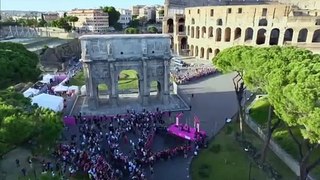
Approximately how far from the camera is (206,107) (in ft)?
107

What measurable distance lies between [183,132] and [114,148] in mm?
6115

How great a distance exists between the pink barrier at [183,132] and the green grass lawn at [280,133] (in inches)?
225

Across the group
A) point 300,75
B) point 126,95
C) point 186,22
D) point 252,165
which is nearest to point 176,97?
point 126,95

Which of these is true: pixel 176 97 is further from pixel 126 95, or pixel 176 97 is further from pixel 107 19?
pixel 107 19

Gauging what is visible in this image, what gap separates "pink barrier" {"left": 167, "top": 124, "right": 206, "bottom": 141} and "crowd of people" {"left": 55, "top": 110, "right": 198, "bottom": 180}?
2.29 ft

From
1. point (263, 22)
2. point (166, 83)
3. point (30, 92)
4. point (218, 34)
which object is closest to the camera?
point (166, 83)

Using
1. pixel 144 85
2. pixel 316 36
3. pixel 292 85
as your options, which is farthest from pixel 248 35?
pixel 292 85

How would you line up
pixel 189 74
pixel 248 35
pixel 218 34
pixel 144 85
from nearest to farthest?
pixel 144 85
pixel 189 74
pixel 248 35
pixel 218 34

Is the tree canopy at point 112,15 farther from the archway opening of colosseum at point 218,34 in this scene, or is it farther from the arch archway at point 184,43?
the archway opening of colosseum at point 218,34

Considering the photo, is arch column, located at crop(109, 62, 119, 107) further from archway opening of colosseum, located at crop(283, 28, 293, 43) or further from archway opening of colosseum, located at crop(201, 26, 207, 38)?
archway opening of colosseum, located at crop(201, 26, 207, 38)

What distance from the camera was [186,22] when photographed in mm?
66750

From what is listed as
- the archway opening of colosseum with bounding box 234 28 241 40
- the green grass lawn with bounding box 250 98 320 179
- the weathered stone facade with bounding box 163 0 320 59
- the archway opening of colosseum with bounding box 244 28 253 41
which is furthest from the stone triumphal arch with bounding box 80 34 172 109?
the archway opening of colosseum with bounding box 234 28 241 40

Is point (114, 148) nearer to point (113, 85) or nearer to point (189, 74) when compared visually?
point (113, 85)

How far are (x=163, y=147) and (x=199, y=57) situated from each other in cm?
4179
